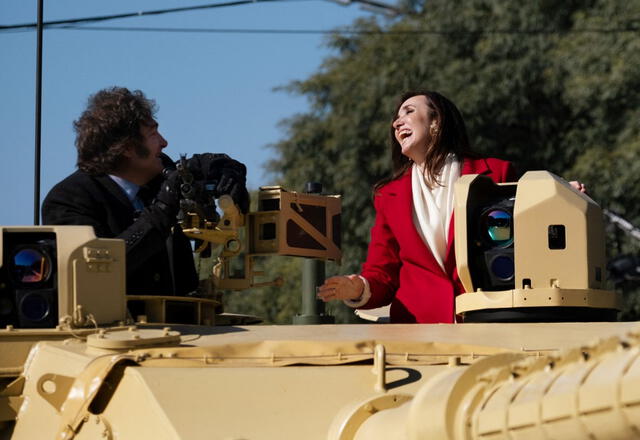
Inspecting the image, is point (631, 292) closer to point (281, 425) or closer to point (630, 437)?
point (281, 425)

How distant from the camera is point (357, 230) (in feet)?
67.3

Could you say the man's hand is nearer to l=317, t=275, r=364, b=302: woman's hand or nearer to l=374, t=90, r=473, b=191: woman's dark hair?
l=317, t=275, r=364, b=302: woman's hand

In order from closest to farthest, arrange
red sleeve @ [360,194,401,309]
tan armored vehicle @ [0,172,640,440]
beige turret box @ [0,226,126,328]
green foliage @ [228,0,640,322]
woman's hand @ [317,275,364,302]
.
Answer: tan armored vehicle @ [0,172,640,440]
beige turret box @ [0,226,126,328]
woman's hand @ [317,275,364,302]
red sleeve @ [360,194,401,309]
green foliage @ [228,0,640,322]

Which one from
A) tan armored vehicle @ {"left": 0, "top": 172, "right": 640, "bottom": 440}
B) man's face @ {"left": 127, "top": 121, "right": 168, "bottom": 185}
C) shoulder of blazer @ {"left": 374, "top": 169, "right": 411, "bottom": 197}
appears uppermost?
→ man's face @ {"left": 127, "top": 121, "right": 168, "bottom": 185}

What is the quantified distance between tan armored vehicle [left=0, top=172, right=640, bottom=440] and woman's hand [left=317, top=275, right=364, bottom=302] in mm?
433

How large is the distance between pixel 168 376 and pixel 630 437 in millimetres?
2208

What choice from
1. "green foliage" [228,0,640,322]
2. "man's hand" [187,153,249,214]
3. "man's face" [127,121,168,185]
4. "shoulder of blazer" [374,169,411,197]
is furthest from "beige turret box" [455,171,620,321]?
"green foliage" [228,0,640,322]

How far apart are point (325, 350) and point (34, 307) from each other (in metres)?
1.46

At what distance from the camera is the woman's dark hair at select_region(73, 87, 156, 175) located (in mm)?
7367

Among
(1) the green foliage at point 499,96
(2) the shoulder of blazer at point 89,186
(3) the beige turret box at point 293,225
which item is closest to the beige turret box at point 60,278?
(2) the shoulder of blazer at point 89,186

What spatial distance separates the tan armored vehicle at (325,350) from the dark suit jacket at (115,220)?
0.80ft

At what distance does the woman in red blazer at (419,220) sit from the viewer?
682cm

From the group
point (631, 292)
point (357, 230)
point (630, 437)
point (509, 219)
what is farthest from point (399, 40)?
point (630, 437)

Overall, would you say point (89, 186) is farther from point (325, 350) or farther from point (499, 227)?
point (325, 350)
